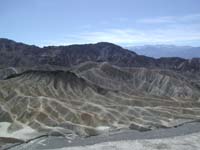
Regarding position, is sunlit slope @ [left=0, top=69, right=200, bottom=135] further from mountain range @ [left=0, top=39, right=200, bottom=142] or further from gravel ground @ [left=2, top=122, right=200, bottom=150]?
gravel ground @ [left=2, top=122, right=200, bottom=150]

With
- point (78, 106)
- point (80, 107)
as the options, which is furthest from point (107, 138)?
point (78, 106)

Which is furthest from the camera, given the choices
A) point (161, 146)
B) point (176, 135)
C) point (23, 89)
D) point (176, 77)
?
point (176, 77)

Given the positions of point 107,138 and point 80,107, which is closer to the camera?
point 107,138

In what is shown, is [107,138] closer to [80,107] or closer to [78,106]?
[80,107]

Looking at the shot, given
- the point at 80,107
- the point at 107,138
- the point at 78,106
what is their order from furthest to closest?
the point at 78,106
the point at 80,107
the point at 107,138

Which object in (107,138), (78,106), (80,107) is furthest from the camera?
(78,106)

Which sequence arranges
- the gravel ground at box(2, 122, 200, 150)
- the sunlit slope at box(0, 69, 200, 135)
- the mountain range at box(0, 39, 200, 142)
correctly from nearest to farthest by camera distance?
the gravel ground at box(2, 122, 200, 150)
the mountain range at box(0, 39, 200, 142)
the sunlit slope at box(0, 69, 200, 135)

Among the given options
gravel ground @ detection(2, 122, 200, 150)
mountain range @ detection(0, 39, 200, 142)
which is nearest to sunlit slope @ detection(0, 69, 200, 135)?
mountain range @ detection(0, 39, 200, 142)

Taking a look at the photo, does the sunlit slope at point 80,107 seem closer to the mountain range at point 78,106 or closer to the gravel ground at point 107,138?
the mountain range at point 78,106

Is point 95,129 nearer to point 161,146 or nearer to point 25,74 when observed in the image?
point 161,146

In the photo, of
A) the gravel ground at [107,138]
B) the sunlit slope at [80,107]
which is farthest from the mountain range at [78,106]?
the gravel ground at [107,138]

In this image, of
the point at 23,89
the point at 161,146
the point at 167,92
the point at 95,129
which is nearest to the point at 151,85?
the point at 167,92
